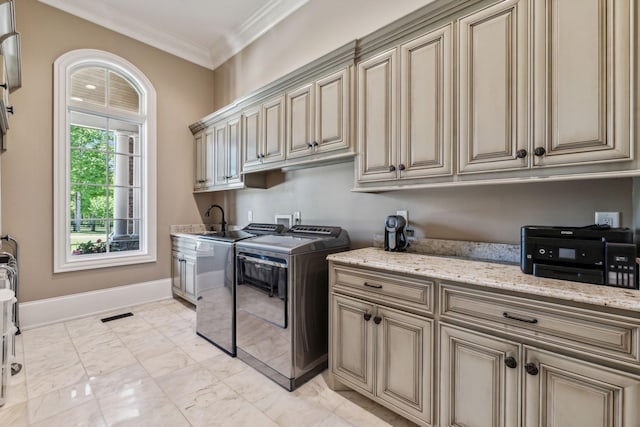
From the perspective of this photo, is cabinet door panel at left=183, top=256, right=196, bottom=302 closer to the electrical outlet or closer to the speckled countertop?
the speckled countertop

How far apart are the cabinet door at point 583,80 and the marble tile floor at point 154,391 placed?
5.60ft

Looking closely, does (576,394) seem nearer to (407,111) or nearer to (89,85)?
(407,111)

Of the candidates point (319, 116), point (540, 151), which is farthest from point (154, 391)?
point (540, 151)

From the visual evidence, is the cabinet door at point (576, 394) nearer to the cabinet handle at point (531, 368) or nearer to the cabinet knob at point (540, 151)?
the cabinet handle at point (531, 368)

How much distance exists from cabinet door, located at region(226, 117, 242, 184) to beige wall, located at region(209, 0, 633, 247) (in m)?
0.37

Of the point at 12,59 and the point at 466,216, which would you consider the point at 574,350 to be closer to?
the point at 466,216

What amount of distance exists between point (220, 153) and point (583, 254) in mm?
3460

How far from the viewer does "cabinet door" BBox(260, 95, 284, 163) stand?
2.69 metres

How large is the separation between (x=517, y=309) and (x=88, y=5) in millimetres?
4816

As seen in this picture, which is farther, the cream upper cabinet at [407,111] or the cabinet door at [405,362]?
the cream upper cabinet at [407,111]

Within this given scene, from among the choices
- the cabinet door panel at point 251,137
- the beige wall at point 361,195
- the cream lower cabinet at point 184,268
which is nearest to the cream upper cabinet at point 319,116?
the beige wall at point 361,195

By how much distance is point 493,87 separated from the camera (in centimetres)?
155

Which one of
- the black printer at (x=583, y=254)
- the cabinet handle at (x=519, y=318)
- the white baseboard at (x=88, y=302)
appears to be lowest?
the white baseboard at (x=88, y=302)

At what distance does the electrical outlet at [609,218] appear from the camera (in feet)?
4.77
